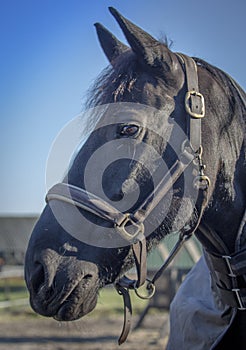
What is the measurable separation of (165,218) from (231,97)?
2.07ft

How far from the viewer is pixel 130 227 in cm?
198

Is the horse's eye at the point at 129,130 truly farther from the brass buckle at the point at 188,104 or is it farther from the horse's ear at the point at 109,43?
the horse's ear at the point at 109,43

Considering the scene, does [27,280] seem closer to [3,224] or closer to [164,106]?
[164,106]

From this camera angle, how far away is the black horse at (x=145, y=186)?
193cm

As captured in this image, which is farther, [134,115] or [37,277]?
[134,115]

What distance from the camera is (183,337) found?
2.83 m

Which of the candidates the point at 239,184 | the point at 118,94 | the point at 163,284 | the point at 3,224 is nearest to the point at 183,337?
the point at 239,184

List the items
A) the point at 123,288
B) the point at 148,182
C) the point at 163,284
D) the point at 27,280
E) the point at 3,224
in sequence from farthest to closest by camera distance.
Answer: the point at 3,224 → the point at 163,284 → the point at 123,288 → the point at 148,182 → the point at 27,280

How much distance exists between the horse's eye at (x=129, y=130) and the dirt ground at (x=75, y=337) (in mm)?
5307

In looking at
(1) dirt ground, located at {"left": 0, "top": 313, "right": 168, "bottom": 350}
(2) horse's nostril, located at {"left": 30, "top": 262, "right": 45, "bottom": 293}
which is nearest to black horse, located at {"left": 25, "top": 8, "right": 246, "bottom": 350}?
(2) horse's nostril, located at {"left": 30, "top": 262, "right": 45, "bottom": 293}

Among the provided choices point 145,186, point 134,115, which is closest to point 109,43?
point 134,115

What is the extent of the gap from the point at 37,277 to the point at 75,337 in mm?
7236

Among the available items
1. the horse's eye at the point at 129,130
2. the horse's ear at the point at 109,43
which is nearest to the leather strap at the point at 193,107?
the horse's eye at the point at 129,130

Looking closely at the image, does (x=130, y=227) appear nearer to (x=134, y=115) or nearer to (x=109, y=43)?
(x=134, y=115)
